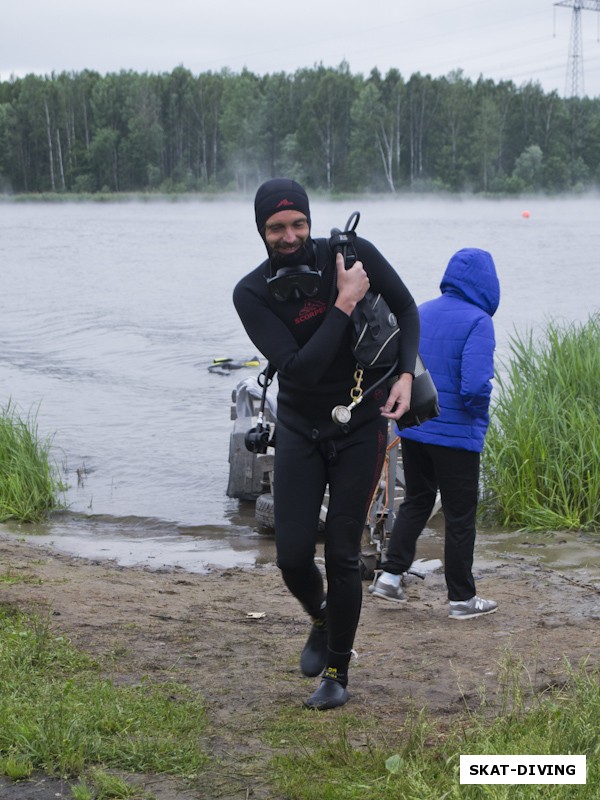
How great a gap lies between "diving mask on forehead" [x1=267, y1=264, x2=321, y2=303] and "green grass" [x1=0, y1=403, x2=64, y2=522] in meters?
5.96

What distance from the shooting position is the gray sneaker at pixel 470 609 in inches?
233

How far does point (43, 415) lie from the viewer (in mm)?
15414

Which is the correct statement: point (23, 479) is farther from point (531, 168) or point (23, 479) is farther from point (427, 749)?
point (531, 168)

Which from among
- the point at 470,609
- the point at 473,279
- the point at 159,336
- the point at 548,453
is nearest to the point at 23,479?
the point at 548,453

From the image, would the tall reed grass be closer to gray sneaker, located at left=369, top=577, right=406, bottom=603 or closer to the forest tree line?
gray sneaker, located at left=369, top=577, right=406, bottom=603

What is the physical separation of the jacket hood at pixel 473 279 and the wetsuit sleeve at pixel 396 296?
1335mm

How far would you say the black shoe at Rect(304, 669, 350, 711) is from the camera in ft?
14.2

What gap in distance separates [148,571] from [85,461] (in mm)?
4882

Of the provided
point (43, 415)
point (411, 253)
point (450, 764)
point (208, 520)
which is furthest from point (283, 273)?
point (411, 253)

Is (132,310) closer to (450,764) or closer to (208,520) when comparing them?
(208,520)

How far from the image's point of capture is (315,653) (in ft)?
15.7

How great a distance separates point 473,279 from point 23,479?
5.37m

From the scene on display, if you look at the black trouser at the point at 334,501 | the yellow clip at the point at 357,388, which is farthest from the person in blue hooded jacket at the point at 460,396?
the yellow clip at the point at 357,388

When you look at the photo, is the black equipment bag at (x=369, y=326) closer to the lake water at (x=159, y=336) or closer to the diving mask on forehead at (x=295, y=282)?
the diving mask on forehead at (x=295, y=282)
